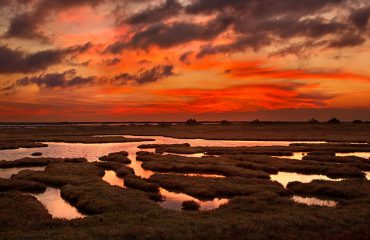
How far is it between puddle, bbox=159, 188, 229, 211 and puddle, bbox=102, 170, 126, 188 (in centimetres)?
723

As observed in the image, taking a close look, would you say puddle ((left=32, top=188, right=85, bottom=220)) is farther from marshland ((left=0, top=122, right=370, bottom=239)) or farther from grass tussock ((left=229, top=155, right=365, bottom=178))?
grass tussock ((left=229, top=155, right=365, bottom=178))

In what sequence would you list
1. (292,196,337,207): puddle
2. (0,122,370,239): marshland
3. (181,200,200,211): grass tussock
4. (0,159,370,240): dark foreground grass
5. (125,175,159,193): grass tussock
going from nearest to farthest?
(0,159,370,240): dark foreground grass
(0,122,370,239): marshland
(181,200,200,211): grass tussock
(292,196,337,207): puddle
(125,175,159,193): grass tussock

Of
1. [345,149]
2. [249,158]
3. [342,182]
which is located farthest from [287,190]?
[345,149]

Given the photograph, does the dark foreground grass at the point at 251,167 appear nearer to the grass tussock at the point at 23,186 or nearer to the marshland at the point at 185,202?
the marshland at the point at 185,202

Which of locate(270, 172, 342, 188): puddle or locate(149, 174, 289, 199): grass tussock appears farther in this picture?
locate(270, 172, 342, 188): puddle

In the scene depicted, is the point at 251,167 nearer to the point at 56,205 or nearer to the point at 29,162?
the point at 56,205

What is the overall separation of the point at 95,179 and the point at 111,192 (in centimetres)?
947

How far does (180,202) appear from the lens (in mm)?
33938

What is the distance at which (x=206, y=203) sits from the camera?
3362 centimetres

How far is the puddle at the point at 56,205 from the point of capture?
2977 cm

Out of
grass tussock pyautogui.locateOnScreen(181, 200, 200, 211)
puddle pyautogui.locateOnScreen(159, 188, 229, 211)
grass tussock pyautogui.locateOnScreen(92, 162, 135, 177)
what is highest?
grass tussock pyautogui.locateOnScreen(92, 162, 135, 177)

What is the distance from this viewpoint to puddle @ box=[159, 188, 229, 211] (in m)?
32.1

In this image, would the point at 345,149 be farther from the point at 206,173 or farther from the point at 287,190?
the point at 287,190

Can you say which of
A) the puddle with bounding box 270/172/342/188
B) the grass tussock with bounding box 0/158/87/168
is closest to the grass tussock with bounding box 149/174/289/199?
the puddle with bounding box 270/172/342/188
